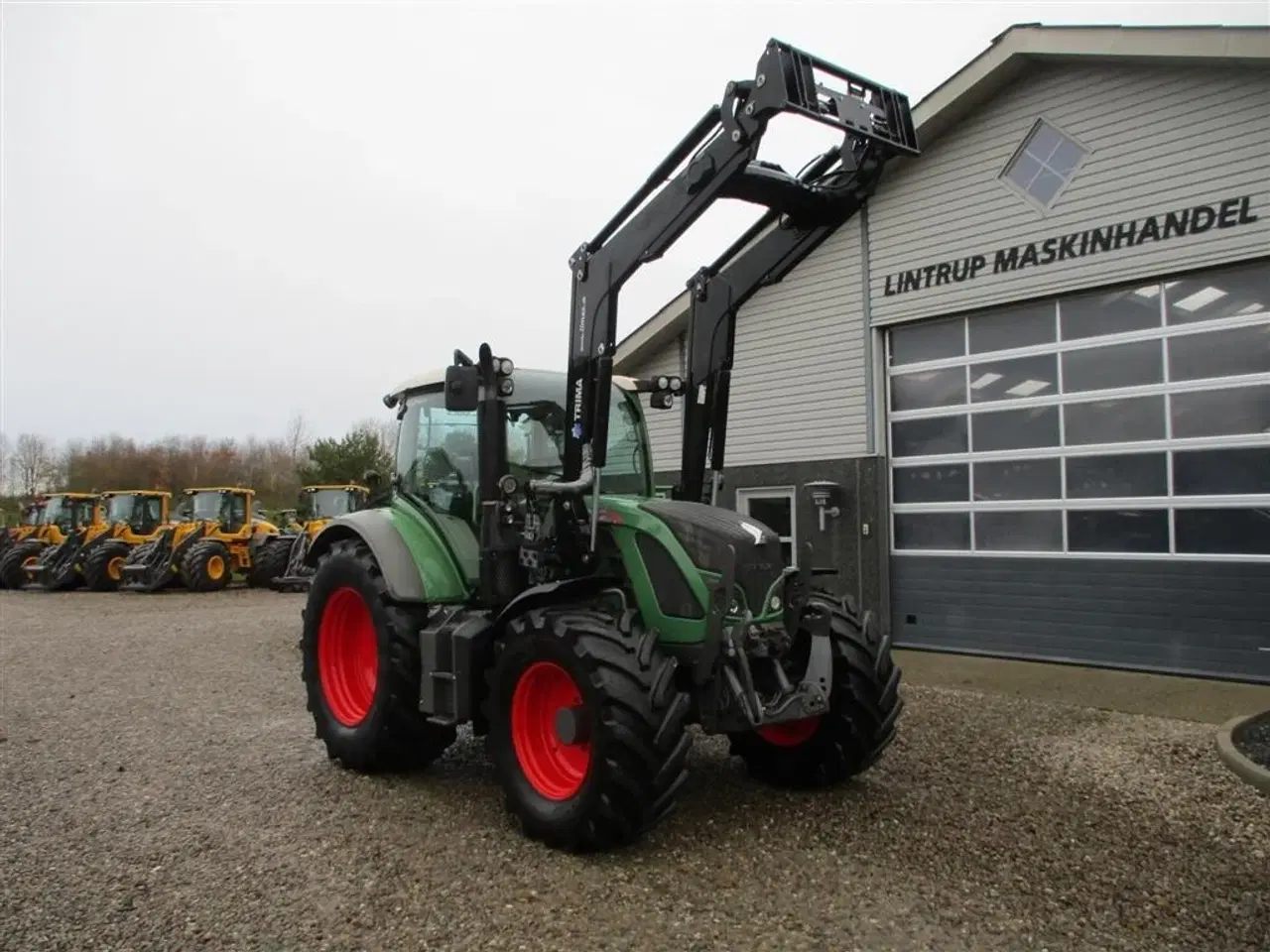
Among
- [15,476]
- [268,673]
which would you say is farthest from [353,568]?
[15,476]

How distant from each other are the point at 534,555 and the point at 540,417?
920mm

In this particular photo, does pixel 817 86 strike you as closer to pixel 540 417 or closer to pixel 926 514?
pixel 540 417

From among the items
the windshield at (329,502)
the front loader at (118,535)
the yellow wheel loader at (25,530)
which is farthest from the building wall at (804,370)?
the yellow wheel loader at (25,530)

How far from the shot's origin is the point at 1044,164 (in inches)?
384

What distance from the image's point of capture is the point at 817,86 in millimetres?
4629

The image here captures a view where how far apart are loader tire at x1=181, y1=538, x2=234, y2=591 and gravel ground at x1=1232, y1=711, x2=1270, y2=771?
18.1m

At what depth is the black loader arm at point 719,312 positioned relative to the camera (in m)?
5.54

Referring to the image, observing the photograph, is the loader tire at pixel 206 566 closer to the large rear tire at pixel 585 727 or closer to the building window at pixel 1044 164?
the building window at pixel 1044 164

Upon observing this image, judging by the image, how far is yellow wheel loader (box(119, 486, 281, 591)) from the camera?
19688mm

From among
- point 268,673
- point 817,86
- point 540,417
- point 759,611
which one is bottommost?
point 268,673

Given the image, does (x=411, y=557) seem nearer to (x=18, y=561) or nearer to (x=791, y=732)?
(x=791, y=732)

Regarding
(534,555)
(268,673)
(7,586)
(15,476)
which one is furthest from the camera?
(15,476)

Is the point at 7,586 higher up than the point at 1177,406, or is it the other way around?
the point at 1177,406

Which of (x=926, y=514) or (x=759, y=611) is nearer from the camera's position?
(x=759, y=611)
